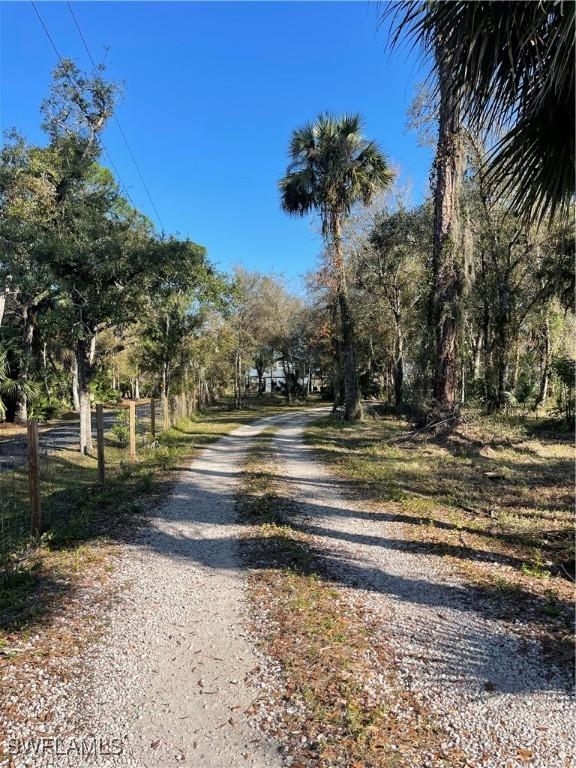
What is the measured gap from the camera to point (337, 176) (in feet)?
55.2

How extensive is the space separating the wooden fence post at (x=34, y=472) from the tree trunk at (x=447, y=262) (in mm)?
9360

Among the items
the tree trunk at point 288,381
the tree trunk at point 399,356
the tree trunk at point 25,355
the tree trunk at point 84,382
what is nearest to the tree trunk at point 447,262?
the tree trunk at point 84,382

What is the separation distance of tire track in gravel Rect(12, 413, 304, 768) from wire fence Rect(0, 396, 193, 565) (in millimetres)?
1339

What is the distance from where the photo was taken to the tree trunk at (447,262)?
11.7 metres

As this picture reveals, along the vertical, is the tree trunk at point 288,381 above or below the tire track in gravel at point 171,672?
above

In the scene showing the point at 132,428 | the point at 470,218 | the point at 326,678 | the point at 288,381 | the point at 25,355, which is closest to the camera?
the point at 326,678

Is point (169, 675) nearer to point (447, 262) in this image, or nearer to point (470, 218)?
point (447, 262)

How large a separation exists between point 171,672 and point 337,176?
16.7 metres

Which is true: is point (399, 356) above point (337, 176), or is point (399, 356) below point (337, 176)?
below

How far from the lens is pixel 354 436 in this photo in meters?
14.4

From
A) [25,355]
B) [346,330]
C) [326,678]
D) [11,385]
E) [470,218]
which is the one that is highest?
[470,218]

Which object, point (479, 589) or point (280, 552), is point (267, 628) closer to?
point (280, 552)

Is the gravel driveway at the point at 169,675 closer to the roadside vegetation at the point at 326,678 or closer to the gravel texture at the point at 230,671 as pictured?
the gravel texture at the point at 230,671

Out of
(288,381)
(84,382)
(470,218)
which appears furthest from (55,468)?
(288,381)
